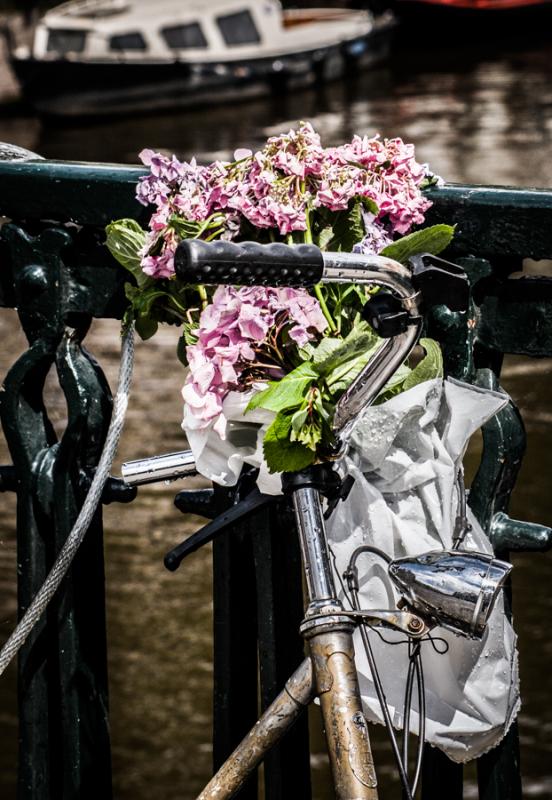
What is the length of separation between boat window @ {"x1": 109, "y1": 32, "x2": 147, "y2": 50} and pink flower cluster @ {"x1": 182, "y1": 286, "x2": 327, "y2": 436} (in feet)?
65.5

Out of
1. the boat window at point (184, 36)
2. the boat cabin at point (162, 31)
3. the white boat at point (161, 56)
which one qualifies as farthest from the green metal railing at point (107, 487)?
the boat window at point (184, 36)

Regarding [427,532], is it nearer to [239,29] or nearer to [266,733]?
[266,733]

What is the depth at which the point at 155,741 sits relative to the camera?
4.02 metres

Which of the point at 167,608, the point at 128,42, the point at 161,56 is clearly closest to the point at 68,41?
the point at 128,42

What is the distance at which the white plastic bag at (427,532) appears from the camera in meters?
1.88

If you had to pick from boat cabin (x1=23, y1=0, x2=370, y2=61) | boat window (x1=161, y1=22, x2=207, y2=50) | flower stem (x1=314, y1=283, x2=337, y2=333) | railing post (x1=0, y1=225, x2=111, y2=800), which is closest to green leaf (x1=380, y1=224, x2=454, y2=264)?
flower stem (x1=314, y1=283, x2=337, y2=333)

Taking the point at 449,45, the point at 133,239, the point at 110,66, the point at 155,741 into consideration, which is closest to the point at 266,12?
the point at 110,66

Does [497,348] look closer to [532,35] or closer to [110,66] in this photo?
[110,66]

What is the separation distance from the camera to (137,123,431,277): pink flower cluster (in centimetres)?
194

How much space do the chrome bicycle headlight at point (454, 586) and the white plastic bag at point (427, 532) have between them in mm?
178

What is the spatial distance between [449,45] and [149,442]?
22.2 metres

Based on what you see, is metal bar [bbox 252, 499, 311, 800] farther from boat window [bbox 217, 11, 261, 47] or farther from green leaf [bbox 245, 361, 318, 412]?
boat window [bbox 217, 11, 261, 47]

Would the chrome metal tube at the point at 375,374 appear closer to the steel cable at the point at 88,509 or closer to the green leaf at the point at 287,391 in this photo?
the green leaf at the point at 287,391

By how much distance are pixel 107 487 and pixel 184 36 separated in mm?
20098
